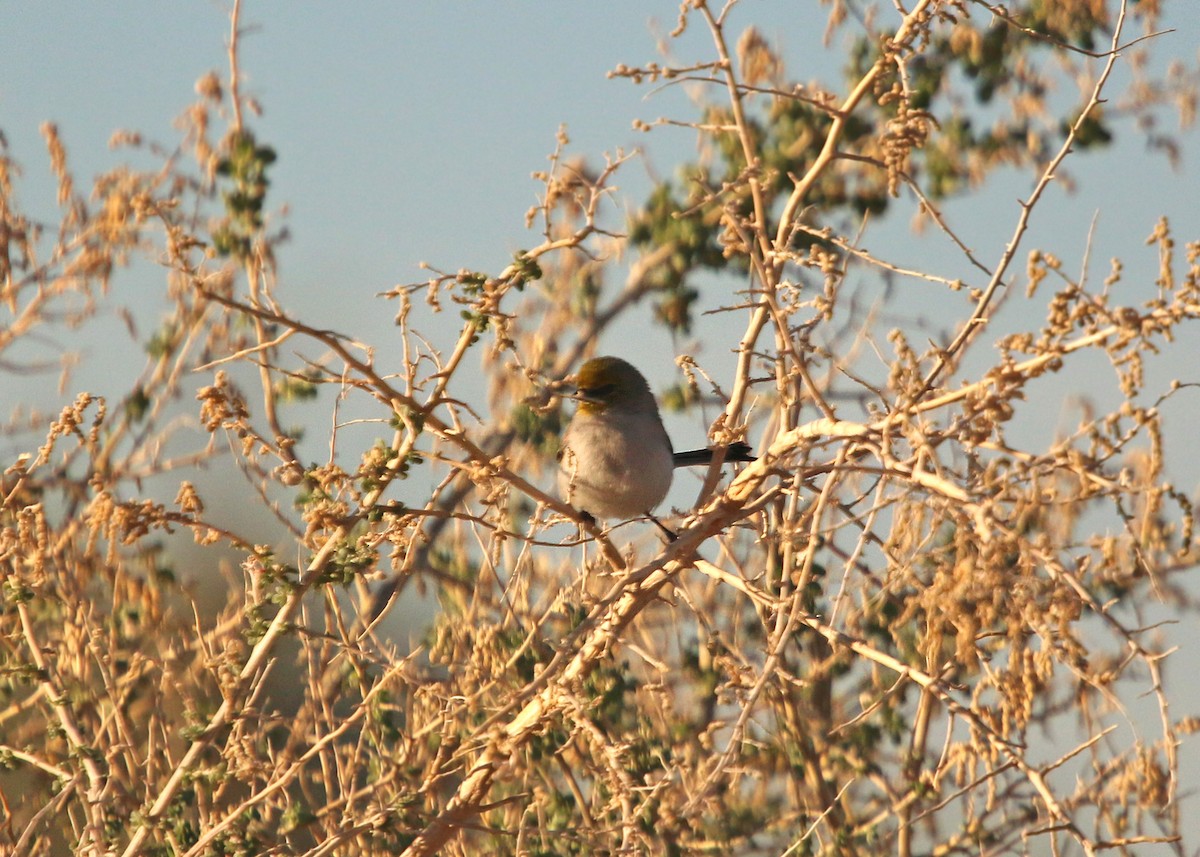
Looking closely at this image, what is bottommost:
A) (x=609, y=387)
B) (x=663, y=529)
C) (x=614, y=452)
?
(x=663, y=529)

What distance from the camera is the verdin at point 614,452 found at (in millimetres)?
5406

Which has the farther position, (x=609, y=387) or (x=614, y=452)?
(x=609, y=387)

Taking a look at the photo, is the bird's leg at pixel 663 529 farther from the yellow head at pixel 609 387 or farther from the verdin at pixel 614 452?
the yellow head at pixel 609 387

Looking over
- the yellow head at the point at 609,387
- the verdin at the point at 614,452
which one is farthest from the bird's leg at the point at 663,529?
the yellow head at the point at 609,387

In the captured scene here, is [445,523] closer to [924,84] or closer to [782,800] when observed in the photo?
[782,800]

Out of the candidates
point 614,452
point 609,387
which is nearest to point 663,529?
point 614,452

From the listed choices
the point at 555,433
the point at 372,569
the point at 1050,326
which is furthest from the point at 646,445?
the point at 1050,326

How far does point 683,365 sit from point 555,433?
2518 mm

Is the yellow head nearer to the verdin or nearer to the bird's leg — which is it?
the verdin

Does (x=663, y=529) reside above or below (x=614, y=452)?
below

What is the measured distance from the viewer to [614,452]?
17.8ft

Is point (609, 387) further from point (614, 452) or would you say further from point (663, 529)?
point (663, 529)

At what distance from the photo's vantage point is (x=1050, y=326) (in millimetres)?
2752

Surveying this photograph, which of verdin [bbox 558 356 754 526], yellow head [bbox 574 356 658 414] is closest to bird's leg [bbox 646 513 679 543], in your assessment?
verdin [bbox 558 356 754 526]
